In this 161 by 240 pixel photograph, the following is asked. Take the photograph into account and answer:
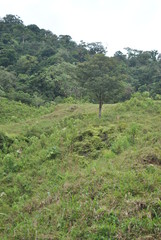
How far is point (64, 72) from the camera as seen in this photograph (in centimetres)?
3222

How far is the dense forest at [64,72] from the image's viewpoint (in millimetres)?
14500

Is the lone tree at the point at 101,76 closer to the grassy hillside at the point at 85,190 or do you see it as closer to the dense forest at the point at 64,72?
the dense forest at the point at 64,72

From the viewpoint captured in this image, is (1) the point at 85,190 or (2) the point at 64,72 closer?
(1) the point at 85,190

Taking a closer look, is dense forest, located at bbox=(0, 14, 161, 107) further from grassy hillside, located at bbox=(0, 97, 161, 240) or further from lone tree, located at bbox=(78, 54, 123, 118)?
grassy hillside, located at bbox=(0, 97, 161, 240)

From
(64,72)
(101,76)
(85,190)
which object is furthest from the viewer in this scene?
(64,72)

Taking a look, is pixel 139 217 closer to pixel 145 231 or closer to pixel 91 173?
pixel 145 231

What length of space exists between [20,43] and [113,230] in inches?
1952

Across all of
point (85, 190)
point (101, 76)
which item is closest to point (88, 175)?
point (85, 190)

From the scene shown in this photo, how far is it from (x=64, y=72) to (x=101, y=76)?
61.4 ft

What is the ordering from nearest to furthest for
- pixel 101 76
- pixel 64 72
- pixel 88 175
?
1. pixel 88 175
2. pixel 101 76
3. pixel 64 72

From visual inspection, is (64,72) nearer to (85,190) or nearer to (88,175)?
(88,175)

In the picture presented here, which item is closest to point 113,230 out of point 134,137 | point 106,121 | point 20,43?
point 134,137

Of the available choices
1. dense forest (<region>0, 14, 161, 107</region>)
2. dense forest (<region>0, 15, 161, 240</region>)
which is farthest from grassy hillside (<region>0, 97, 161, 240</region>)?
dense forest (<region>0, 14, 161, 107</region>)

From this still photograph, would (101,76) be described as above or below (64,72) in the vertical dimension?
below
